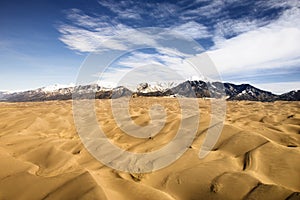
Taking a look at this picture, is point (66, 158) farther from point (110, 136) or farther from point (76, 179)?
point (110, 136)

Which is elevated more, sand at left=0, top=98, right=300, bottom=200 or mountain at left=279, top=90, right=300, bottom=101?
mountain at left=279, top=90, right=300, bottom=101

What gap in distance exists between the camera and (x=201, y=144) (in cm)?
772

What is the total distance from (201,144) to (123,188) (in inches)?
148

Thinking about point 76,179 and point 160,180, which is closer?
point 76,179

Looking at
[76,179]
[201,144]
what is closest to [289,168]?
[201,144]

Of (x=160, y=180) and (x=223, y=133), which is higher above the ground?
(x=223, y=133)

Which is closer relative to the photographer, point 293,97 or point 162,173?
point 162,173

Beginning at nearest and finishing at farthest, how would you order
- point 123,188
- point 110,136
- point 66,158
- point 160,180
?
point 123,188, point 160,180, point 66,158, point 110,136

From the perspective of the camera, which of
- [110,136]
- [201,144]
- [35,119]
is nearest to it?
[201,144]

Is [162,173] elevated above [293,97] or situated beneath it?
situated beneath

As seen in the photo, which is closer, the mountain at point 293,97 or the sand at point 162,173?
the sand at point 162,173

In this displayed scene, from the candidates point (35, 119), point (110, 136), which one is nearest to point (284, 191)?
point (110, 136)

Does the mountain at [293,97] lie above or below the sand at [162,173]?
above

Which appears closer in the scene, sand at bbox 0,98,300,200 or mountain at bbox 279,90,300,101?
sand at bbox 0,98,300,200
